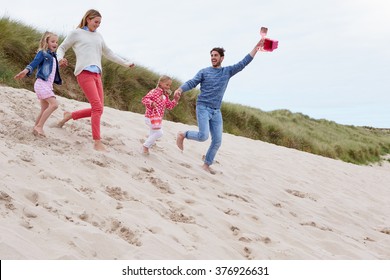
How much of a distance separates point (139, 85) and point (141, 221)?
9299 millimetres

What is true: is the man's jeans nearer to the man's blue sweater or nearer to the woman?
the man's blue sweater

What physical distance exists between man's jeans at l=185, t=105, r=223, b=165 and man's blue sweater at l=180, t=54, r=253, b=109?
88 millimetres

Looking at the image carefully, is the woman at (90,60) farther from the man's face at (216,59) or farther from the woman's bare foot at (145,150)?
the man's face at (216,59)

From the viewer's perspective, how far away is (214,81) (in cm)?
644

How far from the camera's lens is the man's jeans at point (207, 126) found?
6.33 metres

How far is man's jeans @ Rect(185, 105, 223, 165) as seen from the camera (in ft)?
20.8

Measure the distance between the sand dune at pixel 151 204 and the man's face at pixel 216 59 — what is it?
138 centimetres

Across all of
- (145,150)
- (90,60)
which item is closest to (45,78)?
(90,60)

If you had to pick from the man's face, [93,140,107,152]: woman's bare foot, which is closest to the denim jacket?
[93,140,107,152]: woman's bare foot

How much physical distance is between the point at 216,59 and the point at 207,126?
900 millimetres

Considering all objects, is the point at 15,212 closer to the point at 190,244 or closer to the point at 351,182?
the point at 190,244

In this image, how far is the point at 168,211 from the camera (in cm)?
440
